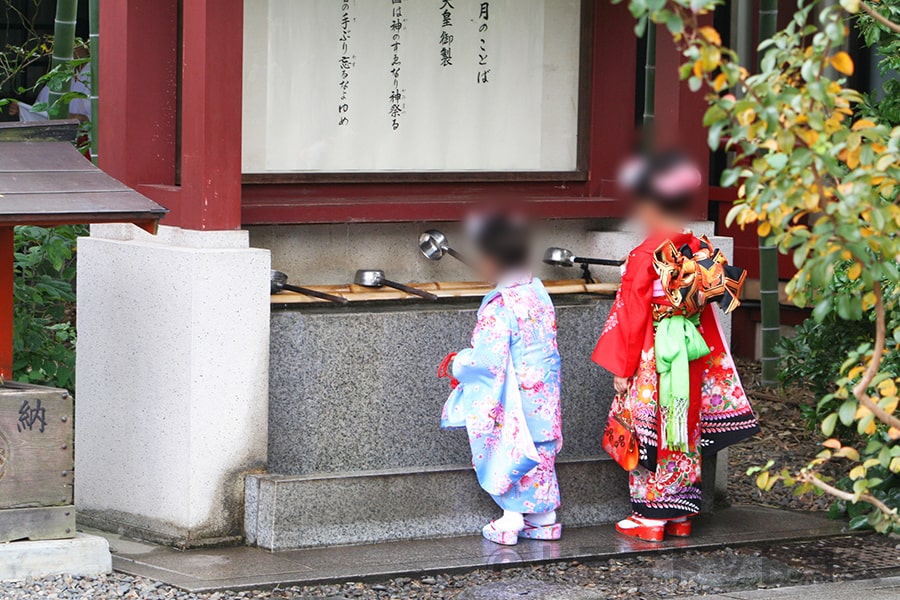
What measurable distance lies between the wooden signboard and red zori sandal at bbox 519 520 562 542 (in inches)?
84.7

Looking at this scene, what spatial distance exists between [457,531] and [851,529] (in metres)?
2.04

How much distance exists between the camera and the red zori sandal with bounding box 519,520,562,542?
6.78 meters

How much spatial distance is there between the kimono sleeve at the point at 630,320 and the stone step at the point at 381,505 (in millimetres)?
657

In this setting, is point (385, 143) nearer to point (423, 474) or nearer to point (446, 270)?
point (446, 270)

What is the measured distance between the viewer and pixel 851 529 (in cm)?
718

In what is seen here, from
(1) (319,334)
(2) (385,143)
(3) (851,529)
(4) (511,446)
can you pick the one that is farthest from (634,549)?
(2) (385,143)

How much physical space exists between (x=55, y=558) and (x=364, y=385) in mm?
1772

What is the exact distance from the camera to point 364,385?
6.94 metres

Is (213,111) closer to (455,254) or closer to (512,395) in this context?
(455,254)

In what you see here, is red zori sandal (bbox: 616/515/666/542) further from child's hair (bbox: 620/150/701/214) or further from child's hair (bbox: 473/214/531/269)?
child's hair (bbox: 620/150/701/214)

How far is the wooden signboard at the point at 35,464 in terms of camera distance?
5773 mm

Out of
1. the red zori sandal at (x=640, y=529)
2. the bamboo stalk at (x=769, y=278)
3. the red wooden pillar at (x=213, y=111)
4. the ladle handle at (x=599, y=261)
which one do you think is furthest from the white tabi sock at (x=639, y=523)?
the red wooden pillar at (x=213, y=111)

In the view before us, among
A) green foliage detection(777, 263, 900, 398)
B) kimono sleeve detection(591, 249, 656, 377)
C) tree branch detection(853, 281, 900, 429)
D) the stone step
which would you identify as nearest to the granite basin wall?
the stone step

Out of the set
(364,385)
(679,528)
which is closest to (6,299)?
(364,385)
